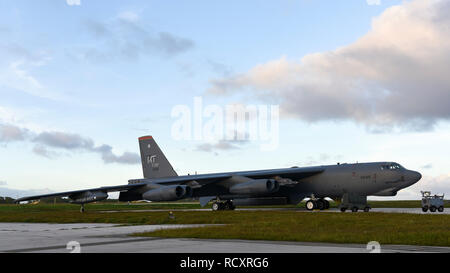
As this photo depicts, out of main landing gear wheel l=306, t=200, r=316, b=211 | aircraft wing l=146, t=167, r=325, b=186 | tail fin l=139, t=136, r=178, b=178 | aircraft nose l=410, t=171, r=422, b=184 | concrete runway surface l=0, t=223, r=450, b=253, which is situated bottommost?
concrete runway surface l=0, t=223, r=450, b=253

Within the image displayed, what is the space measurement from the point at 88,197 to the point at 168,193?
9.02m

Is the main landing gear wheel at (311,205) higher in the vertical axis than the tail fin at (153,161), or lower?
lower

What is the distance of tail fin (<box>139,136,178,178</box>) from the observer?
47969 millimetres

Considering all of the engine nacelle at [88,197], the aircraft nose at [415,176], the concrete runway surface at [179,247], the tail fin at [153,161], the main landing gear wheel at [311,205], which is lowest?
the concrete runway surface at [179,247]

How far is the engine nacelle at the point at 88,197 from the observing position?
139 ft

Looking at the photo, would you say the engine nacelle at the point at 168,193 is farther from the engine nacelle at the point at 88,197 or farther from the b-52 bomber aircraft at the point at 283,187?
the engine nacelle at the point at 88,197

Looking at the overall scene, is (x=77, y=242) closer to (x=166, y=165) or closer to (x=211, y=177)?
(x=211, y=177)

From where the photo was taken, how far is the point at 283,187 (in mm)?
40344

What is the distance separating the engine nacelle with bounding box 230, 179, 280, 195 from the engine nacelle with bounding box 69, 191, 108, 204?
38.7ft

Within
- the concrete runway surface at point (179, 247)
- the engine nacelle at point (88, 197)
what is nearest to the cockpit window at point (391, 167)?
the engine nacelle at point (88, 197)

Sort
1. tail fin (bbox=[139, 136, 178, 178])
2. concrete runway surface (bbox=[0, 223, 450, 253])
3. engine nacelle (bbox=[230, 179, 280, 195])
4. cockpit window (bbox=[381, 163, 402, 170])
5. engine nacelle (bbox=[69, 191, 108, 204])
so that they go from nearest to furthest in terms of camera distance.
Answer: concrete runway surface (bbox=[0, 223, 450, 253]) → cockpit window (bbox=[381, 163, 402, 170]) → engine nacelle (bbox=[230, 179, 280, 195]) → engine nacelle (bbox=[69, 191, 108, 204]) → tail fin (bbox=[139, 136, 178, 178])

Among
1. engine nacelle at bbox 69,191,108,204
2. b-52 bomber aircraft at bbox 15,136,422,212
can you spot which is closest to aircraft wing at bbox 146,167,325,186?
b-52 bomber aircraft at bbox 15,136,422,212

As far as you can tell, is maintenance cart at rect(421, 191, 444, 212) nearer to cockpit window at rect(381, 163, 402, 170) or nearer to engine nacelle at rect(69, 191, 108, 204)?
cockpit window at rect(381, 163, 402, 170)

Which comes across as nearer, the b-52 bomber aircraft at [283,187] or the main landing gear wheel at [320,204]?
the b-52 bomber aircraft at [283,187]
